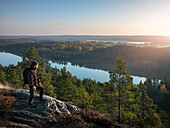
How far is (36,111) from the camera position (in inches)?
314

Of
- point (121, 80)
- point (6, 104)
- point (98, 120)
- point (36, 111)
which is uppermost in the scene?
point (6, 104)

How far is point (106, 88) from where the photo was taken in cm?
1748

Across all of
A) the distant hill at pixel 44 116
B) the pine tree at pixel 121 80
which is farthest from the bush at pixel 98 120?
the pine tree at pixel 121 80

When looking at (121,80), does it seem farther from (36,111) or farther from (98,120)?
(36,111)

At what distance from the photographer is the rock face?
23.8ft

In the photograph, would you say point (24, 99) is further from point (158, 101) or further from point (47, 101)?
point (158, 101)

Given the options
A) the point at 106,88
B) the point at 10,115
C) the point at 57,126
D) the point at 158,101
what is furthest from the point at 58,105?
the point at 158,101

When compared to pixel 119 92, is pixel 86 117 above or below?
above

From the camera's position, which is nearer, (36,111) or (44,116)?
(44,116)

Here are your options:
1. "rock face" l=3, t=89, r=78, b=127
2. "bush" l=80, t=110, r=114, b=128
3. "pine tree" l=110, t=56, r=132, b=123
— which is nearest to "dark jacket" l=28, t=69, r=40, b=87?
"rock face" l=3, t=89, r=78, b=127

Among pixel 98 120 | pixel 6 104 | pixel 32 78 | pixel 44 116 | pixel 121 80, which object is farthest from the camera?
pixel 121 80

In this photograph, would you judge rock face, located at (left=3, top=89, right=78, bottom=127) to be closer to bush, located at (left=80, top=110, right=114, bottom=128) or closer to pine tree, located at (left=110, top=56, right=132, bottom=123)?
bush, located at (left=80, top=110, right=114, bottom=128)

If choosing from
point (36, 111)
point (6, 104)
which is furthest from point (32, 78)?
point (6, 104)

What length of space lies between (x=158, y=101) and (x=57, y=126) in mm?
65713
